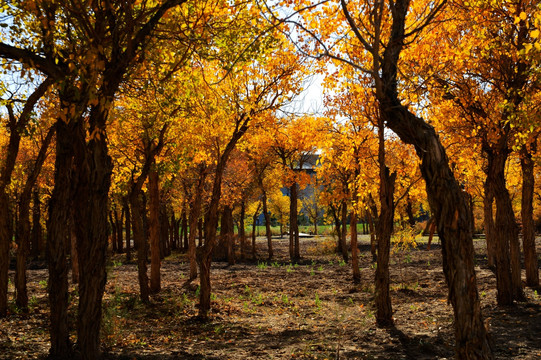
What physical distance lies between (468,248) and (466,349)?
103 cm

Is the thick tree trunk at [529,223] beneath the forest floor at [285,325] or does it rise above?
above

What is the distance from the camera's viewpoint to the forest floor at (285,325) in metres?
7.77

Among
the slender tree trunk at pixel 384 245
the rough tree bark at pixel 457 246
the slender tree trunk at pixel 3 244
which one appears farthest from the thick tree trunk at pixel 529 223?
the slender tree trunk at pixel 3 244

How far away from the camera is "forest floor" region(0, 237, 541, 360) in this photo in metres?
7.77

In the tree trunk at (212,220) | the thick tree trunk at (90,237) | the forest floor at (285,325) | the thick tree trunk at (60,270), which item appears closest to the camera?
the thick tree trunk at (90,237)

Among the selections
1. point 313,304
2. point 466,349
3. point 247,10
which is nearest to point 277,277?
point 313,304

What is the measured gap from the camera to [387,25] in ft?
28.5

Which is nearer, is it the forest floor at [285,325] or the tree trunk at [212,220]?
the forest floor at [285,325]

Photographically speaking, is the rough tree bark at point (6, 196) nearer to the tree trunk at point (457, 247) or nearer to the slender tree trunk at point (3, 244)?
the slender tree trunk at point (3, 244)

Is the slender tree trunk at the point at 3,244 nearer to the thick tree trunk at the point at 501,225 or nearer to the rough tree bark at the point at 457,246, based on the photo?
the rough tree bark at the point at 457,246

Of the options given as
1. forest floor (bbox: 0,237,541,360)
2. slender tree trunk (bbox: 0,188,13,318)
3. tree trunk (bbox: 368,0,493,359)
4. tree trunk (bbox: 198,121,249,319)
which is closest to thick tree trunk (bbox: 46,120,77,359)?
forest floor (bbox: 0,237,541,360)

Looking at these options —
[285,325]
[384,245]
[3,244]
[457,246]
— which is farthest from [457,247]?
[3,244]

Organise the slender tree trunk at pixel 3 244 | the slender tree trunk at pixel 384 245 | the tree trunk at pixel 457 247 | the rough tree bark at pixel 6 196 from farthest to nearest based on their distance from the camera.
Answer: the slender tree trunk at pixel 3 244 < the slender tree trunk at pixel 384 245 < the rough tree bark at pixel 6 196 < the tree trunk at pixel 457 247

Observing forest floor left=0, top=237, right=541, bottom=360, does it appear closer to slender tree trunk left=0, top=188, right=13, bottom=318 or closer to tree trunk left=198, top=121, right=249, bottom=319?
slender tree trunk left=0, top=188, right=13, bottom=318
